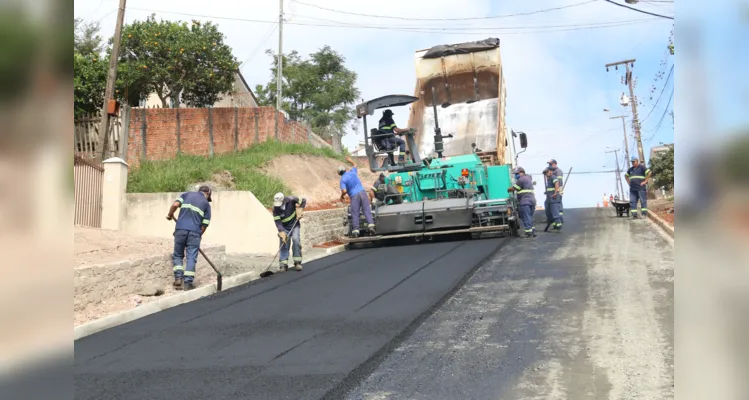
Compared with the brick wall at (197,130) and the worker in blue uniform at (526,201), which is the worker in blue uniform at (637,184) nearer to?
the worker in blue uniform at (526,201)

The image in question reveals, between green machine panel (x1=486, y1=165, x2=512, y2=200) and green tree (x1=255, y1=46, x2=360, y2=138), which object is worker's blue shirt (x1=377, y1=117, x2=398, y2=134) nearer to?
green machine panel (x1=486, y1=165, x2=512, y2=200)

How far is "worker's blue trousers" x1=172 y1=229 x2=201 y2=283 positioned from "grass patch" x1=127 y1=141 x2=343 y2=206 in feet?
18.2

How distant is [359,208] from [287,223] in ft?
9.02

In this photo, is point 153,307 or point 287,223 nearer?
point 153,307

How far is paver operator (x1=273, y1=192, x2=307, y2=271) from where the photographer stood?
438 inches

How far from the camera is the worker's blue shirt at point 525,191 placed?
13.9 meters

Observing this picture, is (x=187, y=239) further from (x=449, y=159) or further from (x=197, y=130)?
(x=197, y=130)

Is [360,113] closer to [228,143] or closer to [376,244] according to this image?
[376,244]

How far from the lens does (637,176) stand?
52.5 ft

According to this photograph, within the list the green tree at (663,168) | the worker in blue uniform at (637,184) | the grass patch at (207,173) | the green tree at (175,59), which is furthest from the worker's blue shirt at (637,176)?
the green tree at (175,59)

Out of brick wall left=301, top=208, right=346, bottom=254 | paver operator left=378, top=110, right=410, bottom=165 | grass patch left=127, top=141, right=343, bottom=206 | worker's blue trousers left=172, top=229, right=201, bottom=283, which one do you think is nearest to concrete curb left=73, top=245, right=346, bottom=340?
worker's blue trousers left=172, top=229, right=201, bottom=283

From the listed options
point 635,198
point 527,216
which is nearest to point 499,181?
point 527,216

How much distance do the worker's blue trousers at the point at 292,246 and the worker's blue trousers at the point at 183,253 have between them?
2.10 m

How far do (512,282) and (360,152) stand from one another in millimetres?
44503
